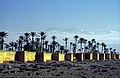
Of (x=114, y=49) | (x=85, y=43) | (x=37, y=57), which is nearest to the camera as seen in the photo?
(x=37, y=57)

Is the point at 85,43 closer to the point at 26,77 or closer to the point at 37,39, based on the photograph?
the point at 37,39

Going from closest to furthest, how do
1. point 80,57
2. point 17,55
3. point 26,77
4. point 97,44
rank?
point 26,77 < point 17,55 < point 80,57 < point 97,44

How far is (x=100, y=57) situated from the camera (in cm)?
10894

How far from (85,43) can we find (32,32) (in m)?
51.6

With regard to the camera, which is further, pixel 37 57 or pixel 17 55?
pixel 37 57

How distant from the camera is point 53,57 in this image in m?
71.3

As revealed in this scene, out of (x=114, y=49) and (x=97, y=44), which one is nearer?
(x=97, y=44)

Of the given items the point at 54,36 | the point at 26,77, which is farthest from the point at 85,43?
the point at 26,77

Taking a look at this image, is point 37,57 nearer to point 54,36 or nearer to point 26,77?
point 26,77

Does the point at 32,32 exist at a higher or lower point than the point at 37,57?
higher

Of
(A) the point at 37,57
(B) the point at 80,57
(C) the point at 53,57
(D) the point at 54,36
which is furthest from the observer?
(D) the point at 54,36

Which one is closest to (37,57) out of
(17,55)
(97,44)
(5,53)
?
(17,55)

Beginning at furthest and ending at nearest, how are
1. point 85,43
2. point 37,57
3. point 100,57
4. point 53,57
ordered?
1. point 85,43
2. point 100,57
3. point 53,57
4. point 37,57

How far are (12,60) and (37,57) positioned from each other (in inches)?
484
